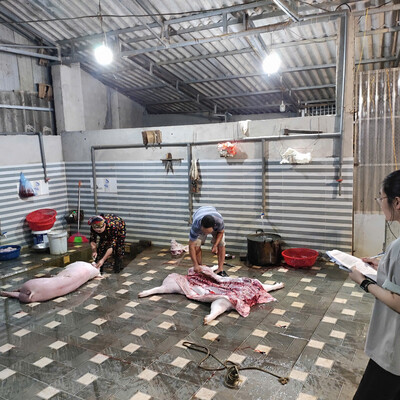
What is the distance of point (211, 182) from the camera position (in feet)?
27.7

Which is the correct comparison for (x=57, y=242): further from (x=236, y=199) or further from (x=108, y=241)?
(x=236, y=199)

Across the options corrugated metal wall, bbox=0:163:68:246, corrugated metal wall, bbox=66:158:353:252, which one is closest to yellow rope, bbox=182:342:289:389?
corrugated metal wall, bbox=66:158:353:252

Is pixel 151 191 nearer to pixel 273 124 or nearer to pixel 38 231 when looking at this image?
pixel 38 231

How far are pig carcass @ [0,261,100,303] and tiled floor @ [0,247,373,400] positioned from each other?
0.41 ft

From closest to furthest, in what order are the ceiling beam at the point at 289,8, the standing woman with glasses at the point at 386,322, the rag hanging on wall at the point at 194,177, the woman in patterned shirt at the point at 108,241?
the standing woman with glasses at the point at 386,322
the ceiling beam at the point at 289,8
the woman in patterned shirt at the point at 108,241
the rag hanging on wall at the point at 194,177

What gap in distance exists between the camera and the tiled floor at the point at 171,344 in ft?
12.0

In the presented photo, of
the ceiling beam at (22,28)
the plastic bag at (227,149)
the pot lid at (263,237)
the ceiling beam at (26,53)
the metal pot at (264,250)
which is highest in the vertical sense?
the ceiling beam at (22,28)

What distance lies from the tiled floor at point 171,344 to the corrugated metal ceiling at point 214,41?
4.99 meters

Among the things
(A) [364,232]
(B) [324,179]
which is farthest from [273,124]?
(A) [364,232]

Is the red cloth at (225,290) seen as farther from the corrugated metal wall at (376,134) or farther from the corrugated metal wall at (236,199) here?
the corrugated metal wall at (376,134)

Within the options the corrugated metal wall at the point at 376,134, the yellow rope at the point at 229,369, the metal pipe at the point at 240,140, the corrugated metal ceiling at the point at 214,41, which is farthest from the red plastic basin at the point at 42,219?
the corrugated metal wall at the point at 376,134

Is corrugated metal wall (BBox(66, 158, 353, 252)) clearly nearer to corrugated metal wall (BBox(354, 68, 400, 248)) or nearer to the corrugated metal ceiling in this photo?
corrugated metal wall (BBox(354, 68, 400, 248))

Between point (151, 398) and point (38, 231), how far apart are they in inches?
251

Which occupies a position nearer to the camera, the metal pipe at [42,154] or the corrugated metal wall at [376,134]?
the corrugated metal wall at [376,134]
